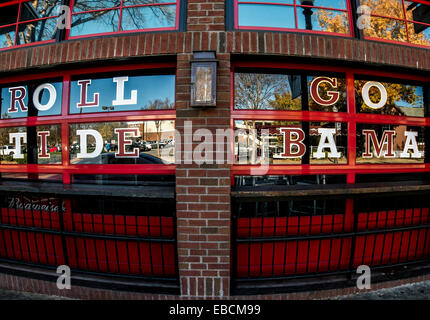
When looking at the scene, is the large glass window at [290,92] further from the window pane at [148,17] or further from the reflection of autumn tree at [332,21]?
the window pane at [148,17]

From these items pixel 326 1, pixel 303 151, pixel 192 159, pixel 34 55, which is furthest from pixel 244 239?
pixel 34 55

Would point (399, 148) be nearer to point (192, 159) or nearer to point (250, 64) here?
point (250, 64)

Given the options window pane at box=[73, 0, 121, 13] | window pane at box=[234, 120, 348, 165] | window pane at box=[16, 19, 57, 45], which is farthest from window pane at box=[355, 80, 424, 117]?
window pane at box=[16, 19, 57, 45]

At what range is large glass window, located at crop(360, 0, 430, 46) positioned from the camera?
8.78ft

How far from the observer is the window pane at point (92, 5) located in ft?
8.78

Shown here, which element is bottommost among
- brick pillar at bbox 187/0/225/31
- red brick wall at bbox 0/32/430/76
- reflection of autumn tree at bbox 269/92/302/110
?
reflection of autumn tree at bbox 269/92/302/110

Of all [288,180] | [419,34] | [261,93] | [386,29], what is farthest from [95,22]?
[419,34]

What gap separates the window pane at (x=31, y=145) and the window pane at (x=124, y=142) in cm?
27

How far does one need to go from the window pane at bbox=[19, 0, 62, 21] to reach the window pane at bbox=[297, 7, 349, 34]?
10.6ft

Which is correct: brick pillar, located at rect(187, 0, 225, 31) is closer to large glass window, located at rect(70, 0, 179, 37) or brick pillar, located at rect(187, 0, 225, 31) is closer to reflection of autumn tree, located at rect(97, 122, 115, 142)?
large glass window, located at rect(70, 0, 179, 37)

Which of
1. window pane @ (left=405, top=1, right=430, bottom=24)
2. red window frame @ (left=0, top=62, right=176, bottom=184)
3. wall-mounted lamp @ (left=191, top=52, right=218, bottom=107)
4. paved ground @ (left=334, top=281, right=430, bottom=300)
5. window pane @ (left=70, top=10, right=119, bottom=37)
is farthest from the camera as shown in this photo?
window pane @ (left=405, top=1, right=430, bottom=24)

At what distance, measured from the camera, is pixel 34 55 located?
256 cm

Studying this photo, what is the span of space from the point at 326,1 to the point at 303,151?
191cm

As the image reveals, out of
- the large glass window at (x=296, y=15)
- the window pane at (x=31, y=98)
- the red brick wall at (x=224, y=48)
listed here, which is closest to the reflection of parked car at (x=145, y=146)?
the red brick wall at (x=224, y=48)
